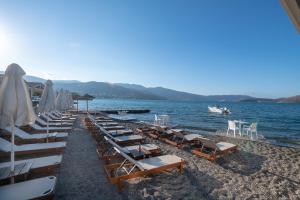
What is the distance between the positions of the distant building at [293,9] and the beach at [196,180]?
3939 mm

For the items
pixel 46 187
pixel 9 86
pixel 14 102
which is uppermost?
pixel 9 86

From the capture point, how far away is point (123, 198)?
164 inches

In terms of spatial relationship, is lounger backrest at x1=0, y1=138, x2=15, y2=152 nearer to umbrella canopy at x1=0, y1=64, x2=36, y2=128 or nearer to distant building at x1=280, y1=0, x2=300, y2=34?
umbrella canopy at x1=0, y1=64, x2=36, y2=128

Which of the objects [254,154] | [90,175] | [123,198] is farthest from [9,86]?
[254,154]

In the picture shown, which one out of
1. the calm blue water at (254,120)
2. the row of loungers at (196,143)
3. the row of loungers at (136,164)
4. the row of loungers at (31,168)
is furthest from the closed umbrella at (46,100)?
the calm blue water at (254,120)

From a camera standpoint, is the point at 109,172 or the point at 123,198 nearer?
the point at 123,198

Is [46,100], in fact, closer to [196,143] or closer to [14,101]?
[14,101]

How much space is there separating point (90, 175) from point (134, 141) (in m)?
3.13

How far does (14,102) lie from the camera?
3754 mm

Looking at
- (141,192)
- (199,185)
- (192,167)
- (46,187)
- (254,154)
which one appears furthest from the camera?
(254,154)

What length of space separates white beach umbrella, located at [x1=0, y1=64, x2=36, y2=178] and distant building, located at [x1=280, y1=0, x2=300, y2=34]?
4.38 meters

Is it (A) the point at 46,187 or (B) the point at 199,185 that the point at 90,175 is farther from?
(B) the point at 199,185

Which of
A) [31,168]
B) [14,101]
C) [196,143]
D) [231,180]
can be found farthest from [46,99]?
[231,180]

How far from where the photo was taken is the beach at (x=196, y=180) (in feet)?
14.4
